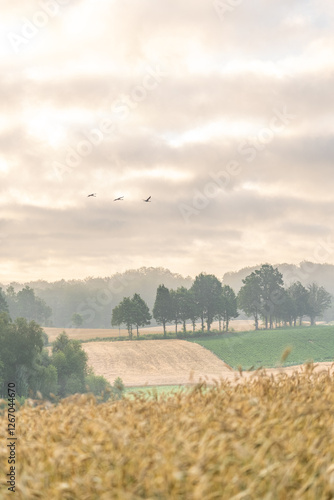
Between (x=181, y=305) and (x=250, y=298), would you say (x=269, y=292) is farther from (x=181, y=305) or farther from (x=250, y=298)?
(x=181, y=305)

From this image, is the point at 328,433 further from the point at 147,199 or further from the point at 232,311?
the point at 232,311

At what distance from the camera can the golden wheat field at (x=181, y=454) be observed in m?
4.91

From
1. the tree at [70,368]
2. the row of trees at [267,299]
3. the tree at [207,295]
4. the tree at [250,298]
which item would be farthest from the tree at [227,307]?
the tree at [70,368]

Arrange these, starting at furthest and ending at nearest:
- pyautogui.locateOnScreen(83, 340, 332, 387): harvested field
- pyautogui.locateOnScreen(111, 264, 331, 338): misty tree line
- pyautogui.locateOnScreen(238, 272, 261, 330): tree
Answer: pyautogui.locateOnScreen(238, 272, 261, 330): tree
pyautogui.locateOnScreen(111, 264, 331, 338): misty tree line
pyautogui.locateOnScreen(83, 340, 332, 387): harvested field

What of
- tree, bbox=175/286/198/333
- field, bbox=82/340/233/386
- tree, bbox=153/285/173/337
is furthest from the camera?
tree, bbox=175/286/198/333

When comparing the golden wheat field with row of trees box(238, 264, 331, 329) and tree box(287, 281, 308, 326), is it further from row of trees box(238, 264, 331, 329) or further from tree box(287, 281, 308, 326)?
tree box(287, 281, 308, 326)

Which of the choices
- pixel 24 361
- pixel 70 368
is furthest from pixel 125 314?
pixel 24 361

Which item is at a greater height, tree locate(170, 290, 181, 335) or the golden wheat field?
tree locate(170, 290, 181, 335)

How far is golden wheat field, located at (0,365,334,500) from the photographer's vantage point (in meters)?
4.91

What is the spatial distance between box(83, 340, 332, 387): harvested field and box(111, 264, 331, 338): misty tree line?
7435mm

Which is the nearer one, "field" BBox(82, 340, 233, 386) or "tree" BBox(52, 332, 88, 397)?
"tree" BBox(52, 332, 88, 397)

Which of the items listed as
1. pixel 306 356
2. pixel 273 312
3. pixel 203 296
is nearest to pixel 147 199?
pixel 306 356

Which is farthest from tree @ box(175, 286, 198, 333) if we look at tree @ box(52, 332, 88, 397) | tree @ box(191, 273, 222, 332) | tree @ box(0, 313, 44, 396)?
tree @ box(0, 313, 44, 396)

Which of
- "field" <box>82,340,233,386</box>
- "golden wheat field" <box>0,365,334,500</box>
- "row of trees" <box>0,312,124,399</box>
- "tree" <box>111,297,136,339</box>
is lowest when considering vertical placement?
"field" <box>82,340,233,386</box>
